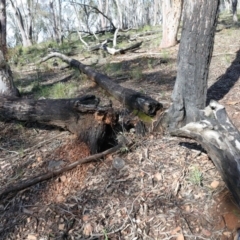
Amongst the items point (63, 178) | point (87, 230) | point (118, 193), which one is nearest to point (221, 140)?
point (118, 193)

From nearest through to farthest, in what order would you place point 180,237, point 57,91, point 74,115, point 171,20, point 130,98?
point 180,237 < point 74,115 < point 130,98 < point 57,91 < point 171,20

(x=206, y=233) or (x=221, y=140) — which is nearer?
(x=206, y=233)

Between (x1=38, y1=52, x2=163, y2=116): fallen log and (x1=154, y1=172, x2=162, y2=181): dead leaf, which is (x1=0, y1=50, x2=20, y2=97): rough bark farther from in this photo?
(x1=154, y1=172, x2=162, y2=181): dead leaf

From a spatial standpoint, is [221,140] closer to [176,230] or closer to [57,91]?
[176,230]

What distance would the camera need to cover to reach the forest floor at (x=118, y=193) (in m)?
2.16

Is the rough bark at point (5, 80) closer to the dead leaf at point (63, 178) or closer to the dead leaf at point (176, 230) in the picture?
the dead leaf at point (63, 178)

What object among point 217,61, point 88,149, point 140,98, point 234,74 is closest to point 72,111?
point 88,149

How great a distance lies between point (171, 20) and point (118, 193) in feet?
24.7

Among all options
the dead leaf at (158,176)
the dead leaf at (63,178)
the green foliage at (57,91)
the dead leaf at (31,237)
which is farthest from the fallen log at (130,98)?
the dead leaf at (31,237)

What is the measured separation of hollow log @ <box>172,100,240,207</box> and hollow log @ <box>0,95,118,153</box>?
77 centimetres

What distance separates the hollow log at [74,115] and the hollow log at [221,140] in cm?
77

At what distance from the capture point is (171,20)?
8734 millimetres

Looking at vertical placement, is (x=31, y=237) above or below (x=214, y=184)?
below

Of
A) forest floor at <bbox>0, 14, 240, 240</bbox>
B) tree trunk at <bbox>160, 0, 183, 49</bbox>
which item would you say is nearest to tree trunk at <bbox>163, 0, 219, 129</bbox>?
forest floor at <bbox>0, 14, 240, 240</bbox>
